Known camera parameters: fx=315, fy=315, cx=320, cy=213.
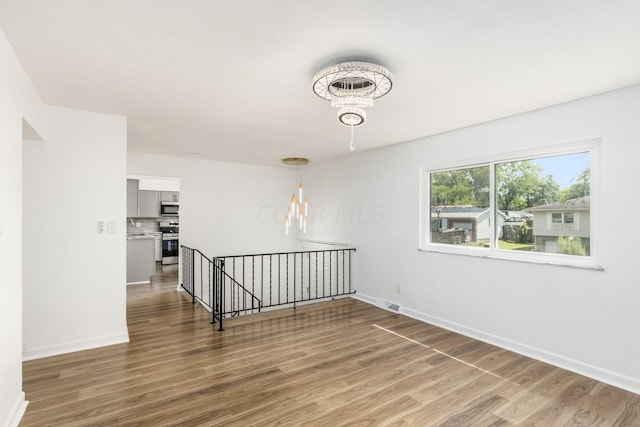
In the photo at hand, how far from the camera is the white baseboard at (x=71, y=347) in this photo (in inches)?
119

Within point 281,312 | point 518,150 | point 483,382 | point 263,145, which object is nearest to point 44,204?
point 263,145

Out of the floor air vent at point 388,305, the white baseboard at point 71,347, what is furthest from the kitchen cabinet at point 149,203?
the floor air vent at point 388,305

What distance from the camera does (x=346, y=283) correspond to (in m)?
5.71

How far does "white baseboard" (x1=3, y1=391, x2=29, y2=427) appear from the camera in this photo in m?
2.02

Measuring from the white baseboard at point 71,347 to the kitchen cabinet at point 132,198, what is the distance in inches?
175

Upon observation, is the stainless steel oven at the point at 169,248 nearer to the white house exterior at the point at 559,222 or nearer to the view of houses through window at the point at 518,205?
the view of houses through window at the point at 518,205

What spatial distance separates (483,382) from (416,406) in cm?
75

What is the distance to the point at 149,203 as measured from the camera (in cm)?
818

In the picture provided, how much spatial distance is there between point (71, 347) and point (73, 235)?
1.13 metres

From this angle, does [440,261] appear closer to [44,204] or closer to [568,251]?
[568,251]

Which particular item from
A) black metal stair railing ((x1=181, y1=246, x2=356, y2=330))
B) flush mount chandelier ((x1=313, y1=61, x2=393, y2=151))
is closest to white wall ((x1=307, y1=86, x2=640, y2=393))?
black metal stair railing ((x1=181, y1=246, x2=356, y2=330))

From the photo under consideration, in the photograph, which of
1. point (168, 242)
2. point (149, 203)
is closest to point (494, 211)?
point (149, 203)

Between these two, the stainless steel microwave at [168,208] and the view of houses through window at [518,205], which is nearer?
the view of houses through window at [518,205]

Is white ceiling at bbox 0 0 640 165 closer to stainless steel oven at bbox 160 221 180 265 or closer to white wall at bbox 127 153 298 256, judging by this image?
white wall at bbox 127 153 298 256
